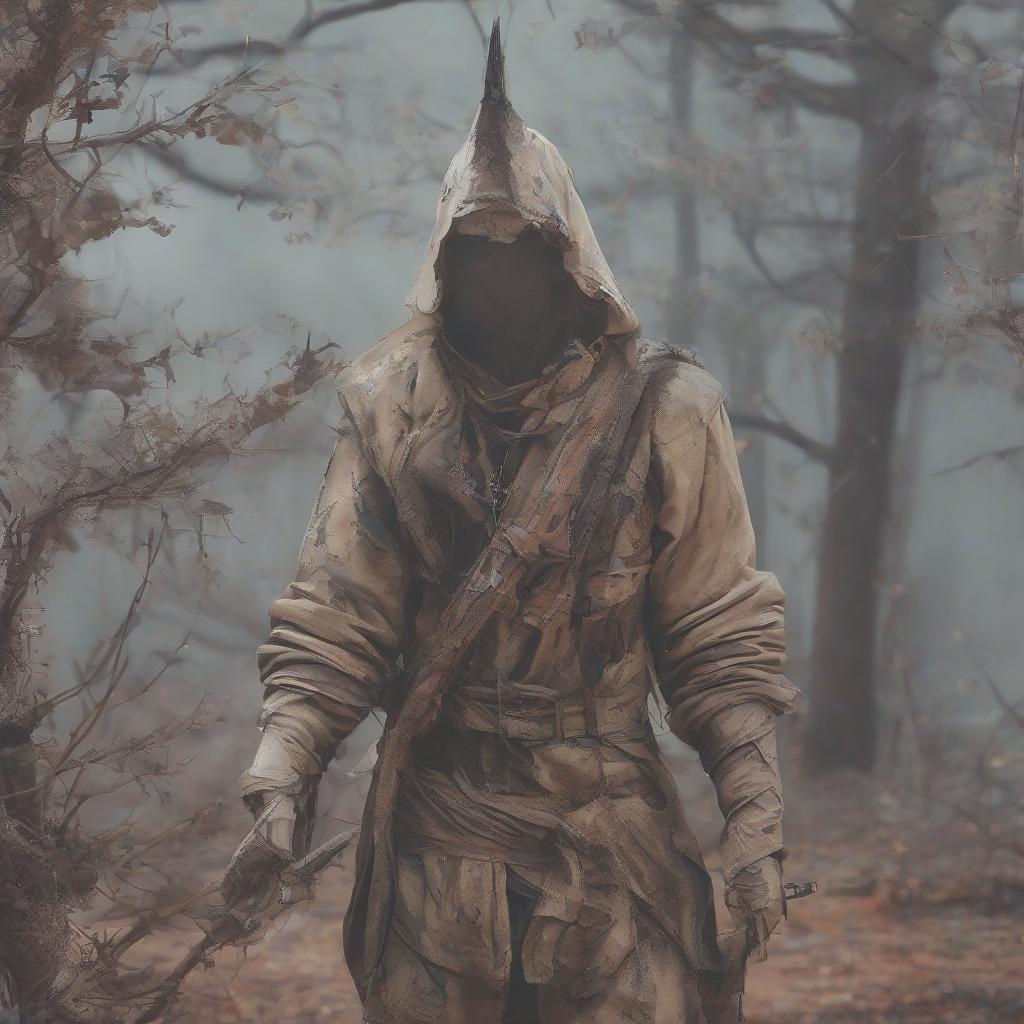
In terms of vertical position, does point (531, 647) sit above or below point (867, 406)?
below

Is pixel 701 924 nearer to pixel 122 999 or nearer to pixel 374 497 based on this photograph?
pixel 374 497

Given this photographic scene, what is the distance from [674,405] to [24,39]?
1.81 m

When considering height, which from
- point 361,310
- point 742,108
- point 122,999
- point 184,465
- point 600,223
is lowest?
point 122,999

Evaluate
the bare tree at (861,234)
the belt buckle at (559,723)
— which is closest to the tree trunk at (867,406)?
the bare tree at (861,234)

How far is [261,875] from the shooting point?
2229 millimetres

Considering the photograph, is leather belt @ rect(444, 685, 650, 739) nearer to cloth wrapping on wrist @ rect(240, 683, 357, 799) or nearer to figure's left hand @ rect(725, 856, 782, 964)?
cloth wrapping on wrist @ rect(240, 683, 357, 799)

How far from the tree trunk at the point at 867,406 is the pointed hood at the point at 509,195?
385 centimetres

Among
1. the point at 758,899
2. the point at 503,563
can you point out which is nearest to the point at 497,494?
the point at 503,563

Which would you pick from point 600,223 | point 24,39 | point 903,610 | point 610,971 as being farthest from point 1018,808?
point 24,39

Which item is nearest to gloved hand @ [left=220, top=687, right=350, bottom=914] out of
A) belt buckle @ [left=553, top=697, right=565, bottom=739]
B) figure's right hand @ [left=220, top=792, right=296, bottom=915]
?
figure's right hand @ [left=220, top=792, right=296, bottom=915]

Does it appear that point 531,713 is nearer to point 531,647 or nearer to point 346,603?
point 531,647

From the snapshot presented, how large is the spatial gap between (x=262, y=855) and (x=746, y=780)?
28.5 inches

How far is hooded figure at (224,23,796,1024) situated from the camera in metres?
2.34

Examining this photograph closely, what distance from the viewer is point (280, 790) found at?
7.45 ft
